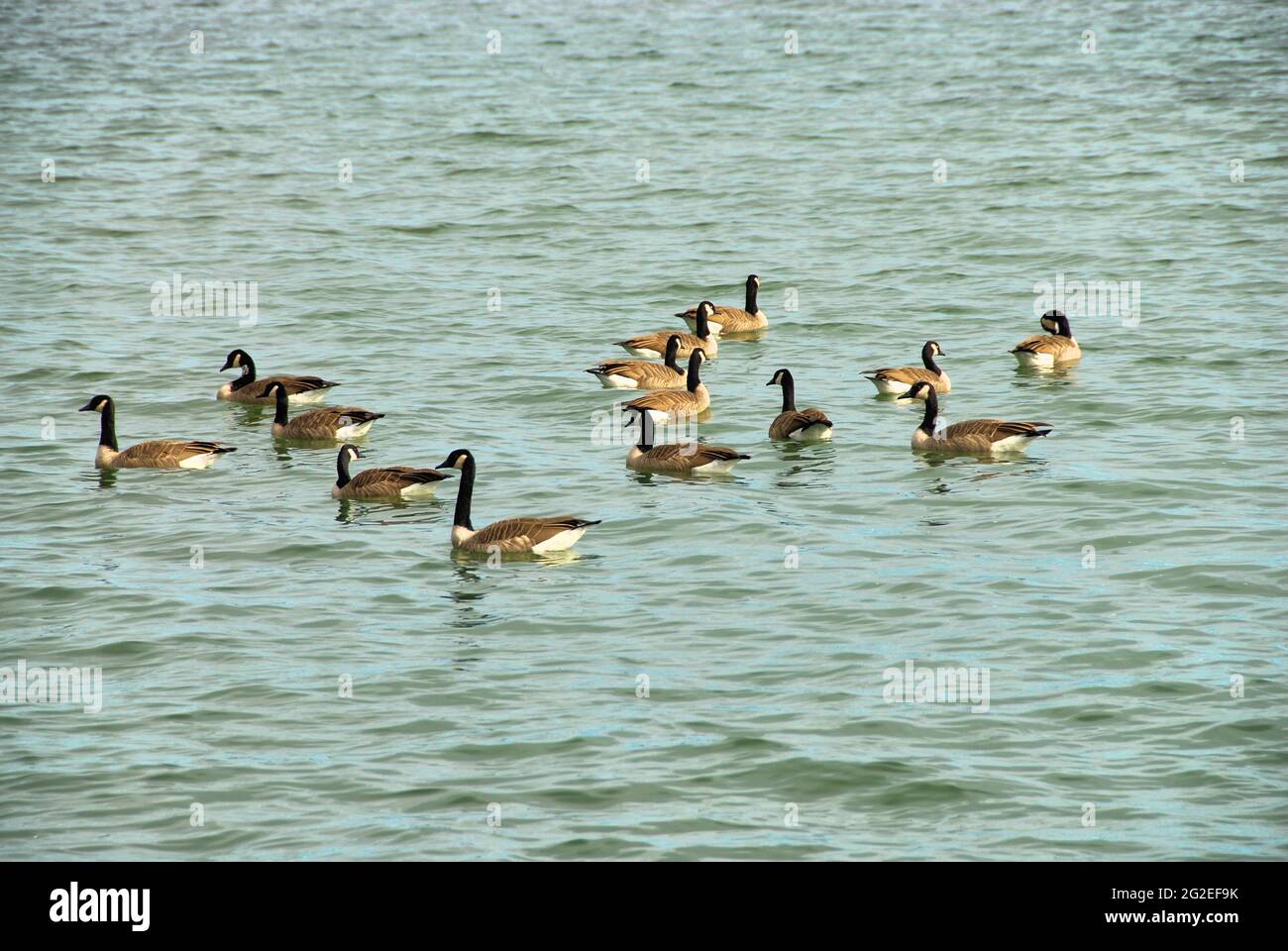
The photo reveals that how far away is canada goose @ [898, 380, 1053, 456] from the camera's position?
22406 millimetres

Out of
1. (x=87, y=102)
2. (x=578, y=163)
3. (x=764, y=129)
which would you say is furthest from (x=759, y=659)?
(x=87, y=102)

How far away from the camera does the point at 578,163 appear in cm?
4416

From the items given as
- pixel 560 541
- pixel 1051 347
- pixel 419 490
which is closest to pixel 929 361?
pixel 1051 347

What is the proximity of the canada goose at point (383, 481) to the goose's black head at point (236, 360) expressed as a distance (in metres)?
5.66

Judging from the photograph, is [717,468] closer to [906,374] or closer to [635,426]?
[635,426]

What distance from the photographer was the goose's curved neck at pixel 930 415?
23.0m

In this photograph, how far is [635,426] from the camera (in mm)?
25016

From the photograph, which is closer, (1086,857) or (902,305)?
(1086,857)

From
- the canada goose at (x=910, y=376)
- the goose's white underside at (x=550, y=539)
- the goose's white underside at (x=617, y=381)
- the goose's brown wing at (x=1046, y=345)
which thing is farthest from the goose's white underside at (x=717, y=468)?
the goose's brown wing at (x=1046, y=345)

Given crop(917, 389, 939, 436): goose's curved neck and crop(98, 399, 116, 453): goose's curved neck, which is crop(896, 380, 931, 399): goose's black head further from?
crop(98, 399, 116, 453): goose's curved neck

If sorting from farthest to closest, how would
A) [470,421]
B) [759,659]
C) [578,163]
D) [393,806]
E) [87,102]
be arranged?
[87,102] → [578,163] → [470,421] → [759,659] → [393,806]

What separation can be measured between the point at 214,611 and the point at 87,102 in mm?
38082

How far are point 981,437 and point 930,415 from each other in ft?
3.17

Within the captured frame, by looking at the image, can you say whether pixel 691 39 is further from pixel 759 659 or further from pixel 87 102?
pixel 759 659
